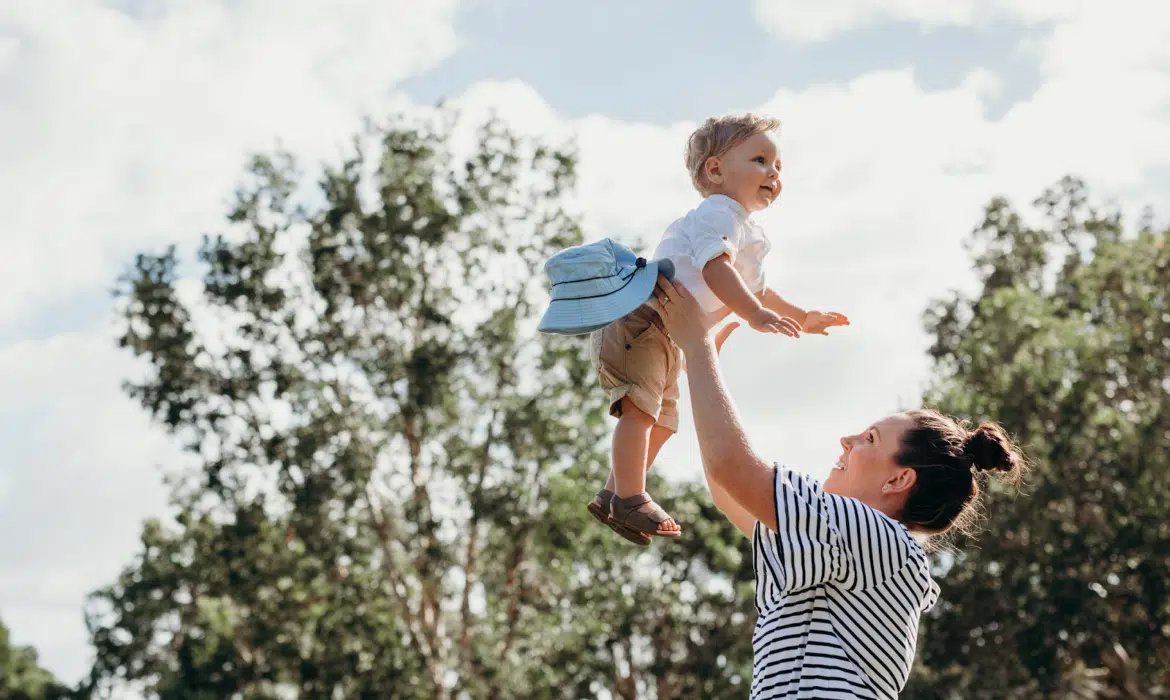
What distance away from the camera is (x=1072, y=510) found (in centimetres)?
2522

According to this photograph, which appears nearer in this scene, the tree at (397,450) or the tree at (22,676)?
the tree at (397,450)

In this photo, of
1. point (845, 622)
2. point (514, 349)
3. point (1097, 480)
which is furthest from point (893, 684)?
point (1097, 480)

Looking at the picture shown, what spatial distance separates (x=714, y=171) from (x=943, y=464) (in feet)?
3.61

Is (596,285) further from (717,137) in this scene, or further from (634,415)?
(717,137)

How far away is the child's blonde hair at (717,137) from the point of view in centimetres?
384

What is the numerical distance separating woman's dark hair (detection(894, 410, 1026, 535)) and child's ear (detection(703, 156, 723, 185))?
89cm

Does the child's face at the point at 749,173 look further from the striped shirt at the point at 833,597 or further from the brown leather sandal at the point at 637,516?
the striped shirt at the point at 833,597

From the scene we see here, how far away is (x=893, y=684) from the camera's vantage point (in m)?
3.03

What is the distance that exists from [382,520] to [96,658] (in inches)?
510

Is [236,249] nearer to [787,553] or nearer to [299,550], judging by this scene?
[299,550]

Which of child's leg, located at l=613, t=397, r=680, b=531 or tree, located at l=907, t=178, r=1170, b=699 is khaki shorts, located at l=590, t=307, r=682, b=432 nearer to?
child's leg, located at l=613, t=397, r=680, b=531

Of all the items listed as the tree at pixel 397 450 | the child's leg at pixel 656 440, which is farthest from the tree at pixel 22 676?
the child's leg at pixel 656 440

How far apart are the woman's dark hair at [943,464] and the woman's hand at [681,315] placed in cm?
53

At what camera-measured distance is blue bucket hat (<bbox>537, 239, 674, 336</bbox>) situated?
3498 millimetres
